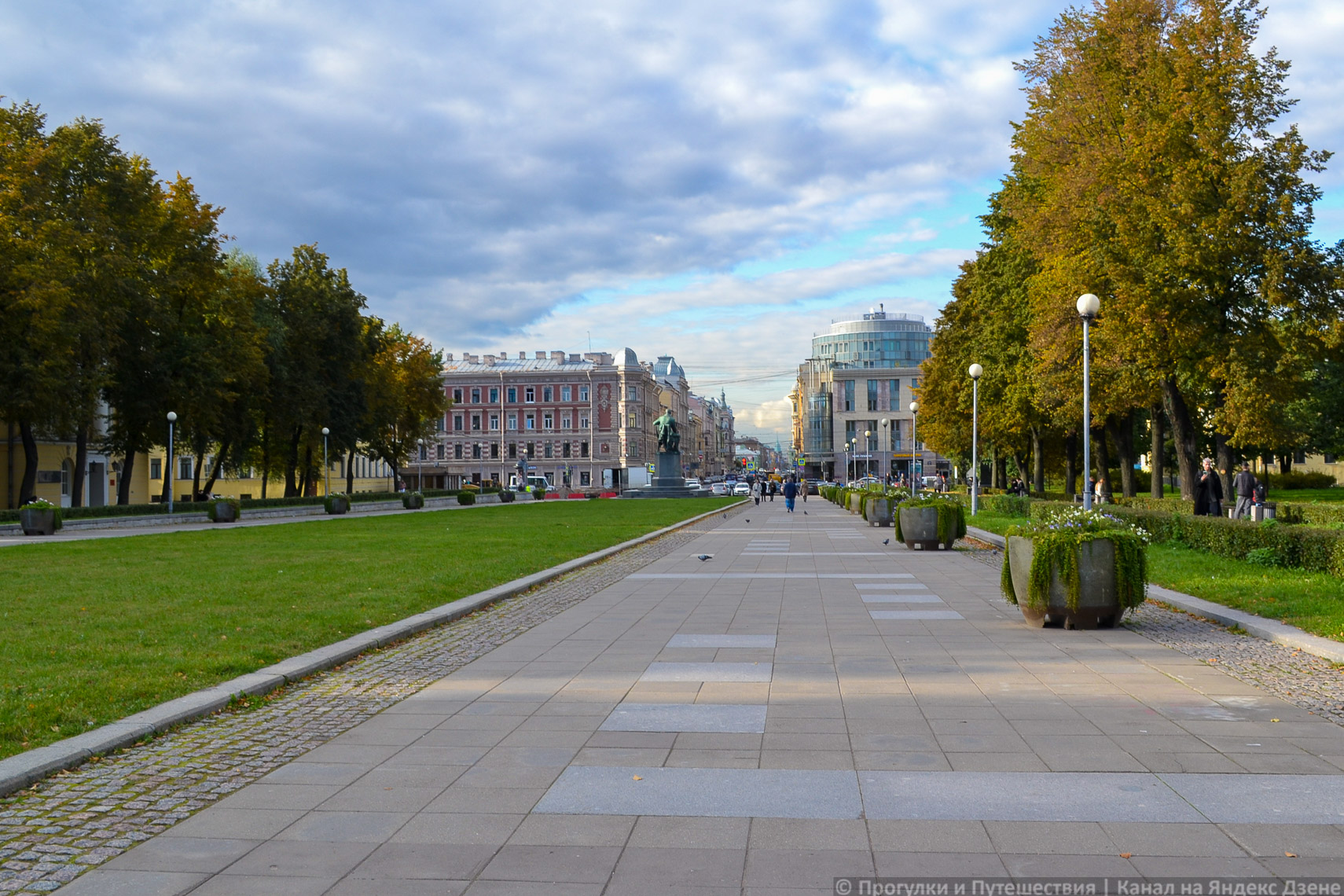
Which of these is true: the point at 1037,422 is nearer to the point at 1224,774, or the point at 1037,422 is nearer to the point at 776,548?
the point at 776,548

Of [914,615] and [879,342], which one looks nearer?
[914,615]

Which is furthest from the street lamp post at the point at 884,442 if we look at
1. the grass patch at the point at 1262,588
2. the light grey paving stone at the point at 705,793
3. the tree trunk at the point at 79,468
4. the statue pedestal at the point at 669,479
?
the light grey paving stone at the point at 705,793

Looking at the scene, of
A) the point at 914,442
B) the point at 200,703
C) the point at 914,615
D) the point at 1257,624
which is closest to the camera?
the point at 200,703

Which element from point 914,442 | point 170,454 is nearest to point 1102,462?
point 914,442

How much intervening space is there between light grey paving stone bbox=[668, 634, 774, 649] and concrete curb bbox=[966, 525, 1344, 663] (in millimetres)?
4602

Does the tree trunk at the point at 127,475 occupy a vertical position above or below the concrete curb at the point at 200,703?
above

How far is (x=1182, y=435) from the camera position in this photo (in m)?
29.8

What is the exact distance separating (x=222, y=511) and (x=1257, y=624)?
38.5 meters

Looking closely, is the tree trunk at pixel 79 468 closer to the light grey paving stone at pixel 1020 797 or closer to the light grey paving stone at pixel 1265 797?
the light grey paving stone at pixel 1020 797

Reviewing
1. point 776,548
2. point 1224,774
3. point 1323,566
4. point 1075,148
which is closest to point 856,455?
point 1075,148

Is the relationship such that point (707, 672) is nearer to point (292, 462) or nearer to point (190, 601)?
point (190, 601)

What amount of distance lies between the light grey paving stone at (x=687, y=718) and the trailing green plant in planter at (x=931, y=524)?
52.2ft

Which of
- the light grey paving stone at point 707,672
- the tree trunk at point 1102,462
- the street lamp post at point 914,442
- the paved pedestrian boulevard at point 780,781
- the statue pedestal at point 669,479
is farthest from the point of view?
the statue pedestal at point 669,479

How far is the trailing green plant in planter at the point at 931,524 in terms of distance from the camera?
22.5m
